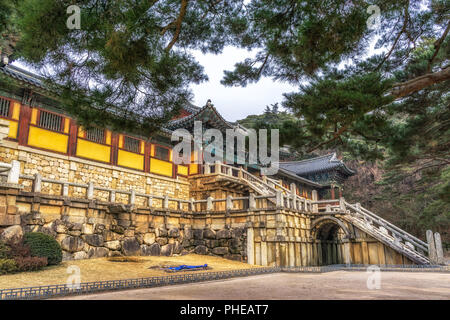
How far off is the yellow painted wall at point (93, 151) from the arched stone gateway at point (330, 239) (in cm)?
1226

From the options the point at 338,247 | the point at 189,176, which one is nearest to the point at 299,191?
the point at 338,247

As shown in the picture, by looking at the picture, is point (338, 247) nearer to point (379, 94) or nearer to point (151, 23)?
point (379, 94)

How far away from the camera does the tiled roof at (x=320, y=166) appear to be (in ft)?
115

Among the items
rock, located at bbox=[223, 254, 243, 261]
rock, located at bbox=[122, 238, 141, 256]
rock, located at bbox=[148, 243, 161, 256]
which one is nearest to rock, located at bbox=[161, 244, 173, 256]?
rock, located at bbox=[148, 243, 161, 256]

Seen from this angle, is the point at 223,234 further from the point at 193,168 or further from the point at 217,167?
the point at 193,168

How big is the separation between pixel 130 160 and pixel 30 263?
915 centimetres

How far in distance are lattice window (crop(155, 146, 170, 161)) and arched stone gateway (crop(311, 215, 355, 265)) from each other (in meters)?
9.74

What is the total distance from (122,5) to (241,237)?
12.9 metres

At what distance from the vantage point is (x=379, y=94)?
226 inches

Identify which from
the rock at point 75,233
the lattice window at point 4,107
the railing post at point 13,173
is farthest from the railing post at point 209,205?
the lattice window at point 4,107

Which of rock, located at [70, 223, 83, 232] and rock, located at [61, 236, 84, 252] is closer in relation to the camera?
rock, located at [61, 236, 84, 252]

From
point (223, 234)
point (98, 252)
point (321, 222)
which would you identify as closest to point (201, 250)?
point (223, 234)

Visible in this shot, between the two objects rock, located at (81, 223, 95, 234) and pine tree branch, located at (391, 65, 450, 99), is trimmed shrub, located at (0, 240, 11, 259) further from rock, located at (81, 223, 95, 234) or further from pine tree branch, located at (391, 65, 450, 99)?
pine tree branch, located at (391, 65, 450, 99)

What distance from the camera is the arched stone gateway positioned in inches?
692
